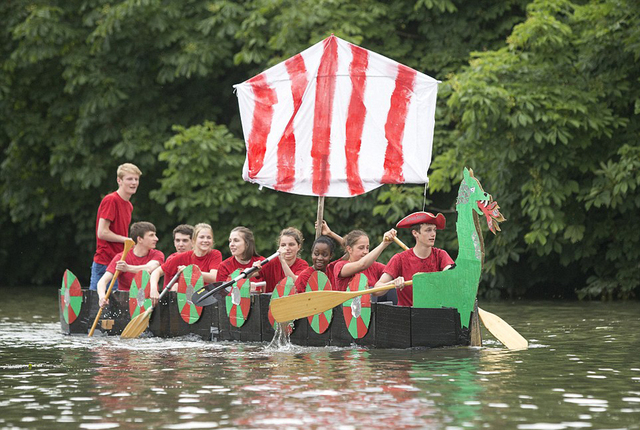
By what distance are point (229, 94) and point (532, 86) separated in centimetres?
688

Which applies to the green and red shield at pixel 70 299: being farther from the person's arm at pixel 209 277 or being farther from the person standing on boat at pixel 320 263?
the person standing on boat at pixel 320 263

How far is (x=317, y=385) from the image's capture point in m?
8.06

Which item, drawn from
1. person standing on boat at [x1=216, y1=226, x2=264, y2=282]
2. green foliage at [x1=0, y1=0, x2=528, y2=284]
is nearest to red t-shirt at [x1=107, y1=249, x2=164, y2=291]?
person standing on boat at [x1=216, y1=226, x2=264, y2=282]

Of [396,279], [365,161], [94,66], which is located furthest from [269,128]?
[94,66]

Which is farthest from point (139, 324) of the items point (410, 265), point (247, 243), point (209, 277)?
point (410, 265)

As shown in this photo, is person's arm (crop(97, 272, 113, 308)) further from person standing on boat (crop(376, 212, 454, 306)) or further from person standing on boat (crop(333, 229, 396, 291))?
person standing on boat (crop(376, 212, 454, 306))

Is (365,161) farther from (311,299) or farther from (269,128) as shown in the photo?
(311,299)

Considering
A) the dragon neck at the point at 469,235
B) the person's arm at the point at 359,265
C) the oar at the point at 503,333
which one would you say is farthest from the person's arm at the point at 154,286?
the dragon neck at the point at 469,235

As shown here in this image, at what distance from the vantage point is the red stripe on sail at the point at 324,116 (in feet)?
41.1

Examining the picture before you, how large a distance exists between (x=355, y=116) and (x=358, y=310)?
262 cm

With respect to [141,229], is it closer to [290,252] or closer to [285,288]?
[290,252]

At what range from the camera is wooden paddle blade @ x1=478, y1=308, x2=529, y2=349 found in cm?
1071

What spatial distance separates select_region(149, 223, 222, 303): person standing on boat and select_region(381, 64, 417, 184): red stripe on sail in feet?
6.92

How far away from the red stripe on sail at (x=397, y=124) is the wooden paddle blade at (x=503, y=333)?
199 cm
